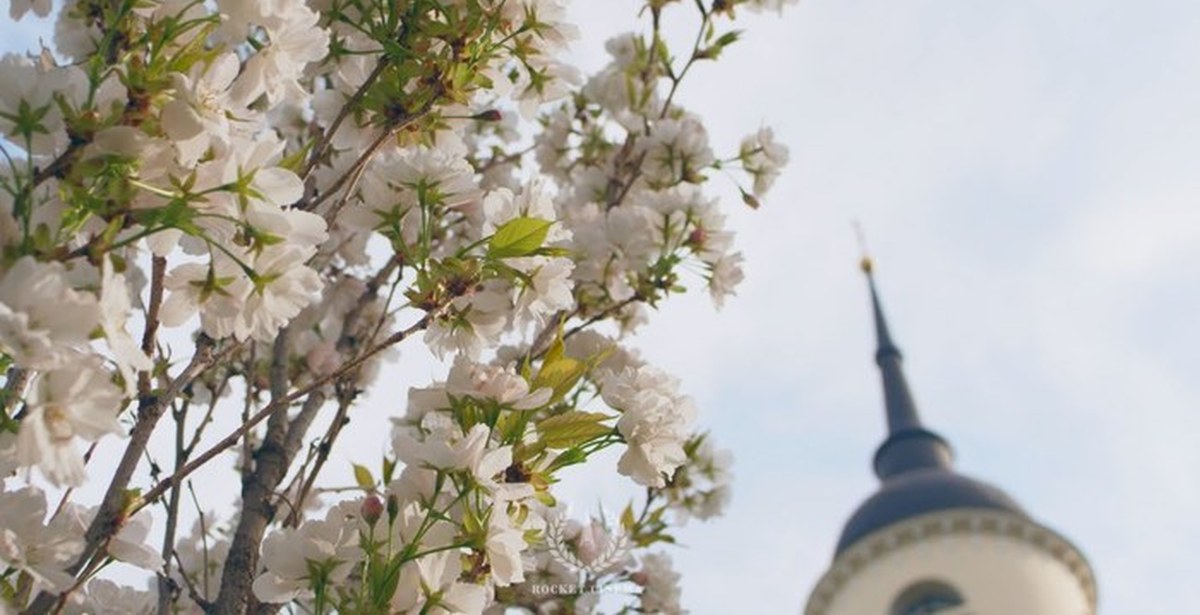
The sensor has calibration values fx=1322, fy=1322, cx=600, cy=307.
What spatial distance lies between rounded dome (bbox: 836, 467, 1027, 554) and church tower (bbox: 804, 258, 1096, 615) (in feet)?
0.07

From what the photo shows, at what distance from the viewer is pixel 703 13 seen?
3.27 meters

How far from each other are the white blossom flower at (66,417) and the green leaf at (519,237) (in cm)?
60

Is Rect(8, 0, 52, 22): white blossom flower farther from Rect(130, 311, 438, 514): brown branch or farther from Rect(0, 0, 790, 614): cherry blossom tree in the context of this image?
Rect(130, 311, 438, 514): brown branch

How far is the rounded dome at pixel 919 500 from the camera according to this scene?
89.5 feet

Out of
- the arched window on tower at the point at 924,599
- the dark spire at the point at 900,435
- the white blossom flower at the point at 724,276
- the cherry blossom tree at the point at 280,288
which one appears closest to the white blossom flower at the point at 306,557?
the cherry blossom tree at the point at 280,288

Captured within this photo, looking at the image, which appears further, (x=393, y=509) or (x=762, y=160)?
(x=762, y=160)

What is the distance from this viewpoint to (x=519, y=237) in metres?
1.76

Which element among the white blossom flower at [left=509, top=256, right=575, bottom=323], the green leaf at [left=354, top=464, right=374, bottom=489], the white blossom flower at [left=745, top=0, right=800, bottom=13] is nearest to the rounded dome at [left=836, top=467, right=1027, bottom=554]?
the white blossom flower at [left=745, top=0, right=800, bottom=13]

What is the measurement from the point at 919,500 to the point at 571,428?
27149 millimetres

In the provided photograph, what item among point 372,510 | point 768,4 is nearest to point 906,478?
point 768,4

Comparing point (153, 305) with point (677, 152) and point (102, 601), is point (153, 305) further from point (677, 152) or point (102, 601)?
point (677, 152)

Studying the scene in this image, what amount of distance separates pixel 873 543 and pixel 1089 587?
4.36m

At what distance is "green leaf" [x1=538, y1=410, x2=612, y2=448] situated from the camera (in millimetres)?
1759

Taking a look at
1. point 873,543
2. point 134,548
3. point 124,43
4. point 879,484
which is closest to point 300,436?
point 134,548
